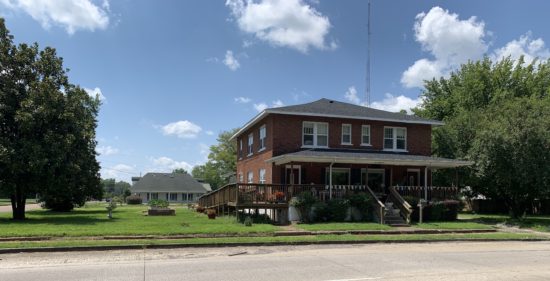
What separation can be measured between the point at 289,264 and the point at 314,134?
17.8m

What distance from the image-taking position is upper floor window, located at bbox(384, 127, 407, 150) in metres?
30.5

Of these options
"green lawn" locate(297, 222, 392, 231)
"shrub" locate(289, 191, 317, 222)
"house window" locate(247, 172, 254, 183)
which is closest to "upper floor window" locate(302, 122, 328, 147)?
"shrub" locate(289, 191, 317, 222)

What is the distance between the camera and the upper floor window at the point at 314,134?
94.6ft

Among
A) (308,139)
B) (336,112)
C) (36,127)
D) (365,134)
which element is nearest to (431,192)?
(365,134)

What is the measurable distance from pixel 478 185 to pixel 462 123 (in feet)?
15.0

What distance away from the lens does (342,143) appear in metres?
29.4

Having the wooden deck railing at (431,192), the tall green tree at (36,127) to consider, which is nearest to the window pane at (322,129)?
the wooden deck railing at (431,192)

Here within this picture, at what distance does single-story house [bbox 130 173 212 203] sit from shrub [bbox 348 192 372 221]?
205ft

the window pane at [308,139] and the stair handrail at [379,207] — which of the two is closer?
the stair handrail at [379,207]

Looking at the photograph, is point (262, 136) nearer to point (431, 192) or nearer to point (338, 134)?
point (338, 134)

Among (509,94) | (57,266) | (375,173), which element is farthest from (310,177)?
(509,94)

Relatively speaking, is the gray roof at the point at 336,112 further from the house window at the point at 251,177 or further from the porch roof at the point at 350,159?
the house window at the point at 251,177

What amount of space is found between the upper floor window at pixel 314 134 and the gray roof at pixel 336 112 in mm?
907

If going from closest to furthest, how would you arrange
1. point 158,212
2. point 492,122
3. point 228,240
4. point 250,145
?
1. point 228,240
2. point 492,122
3. point 158,212
4. point 250,145
